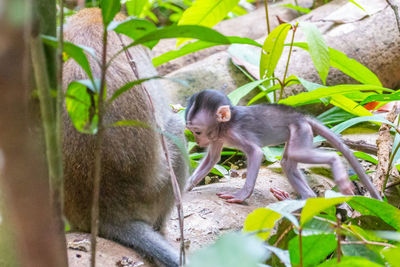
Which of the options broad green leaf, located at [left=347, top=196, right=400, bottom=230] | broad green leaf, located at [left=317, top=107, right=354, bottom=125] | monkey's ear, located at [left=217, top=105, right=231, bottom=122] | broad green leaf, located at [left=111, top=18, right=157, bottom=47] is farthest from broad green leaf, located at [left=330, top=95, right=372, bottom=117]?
broad green leaf, located at [left=111, top=18, right=157, bottom=47]

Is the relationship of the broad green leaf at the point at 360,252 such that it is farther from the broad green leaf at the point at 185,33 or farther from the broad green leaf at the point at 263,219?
the broad green leaf at the point at 185,33

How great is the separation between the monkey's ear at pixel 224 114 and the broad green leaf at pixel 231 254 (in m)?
2.28

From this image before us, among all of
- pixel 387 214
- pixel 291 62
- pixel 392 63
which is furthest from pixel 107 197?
pixel 392 63

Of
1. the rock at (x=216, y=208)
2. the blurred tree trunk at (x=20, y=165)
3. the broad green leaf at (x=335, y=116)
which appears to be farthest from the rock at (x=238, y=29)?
the blurred tree trunk at (x=20, y=165)

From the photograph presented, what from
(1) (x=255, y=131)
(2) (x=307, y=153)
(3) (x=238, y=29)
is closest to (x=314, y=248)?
(2) (x=307, y=153)

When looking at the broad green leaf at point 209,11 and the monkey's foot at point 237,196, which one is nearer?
the monkey's foot at point 237,196

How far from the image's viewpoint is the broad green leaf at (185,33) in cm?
151

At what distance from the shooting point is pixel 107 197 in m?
2.66

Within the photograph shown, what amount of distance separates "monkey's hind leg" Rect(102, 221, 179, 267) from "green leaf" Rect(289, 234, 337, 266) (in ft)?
2.40

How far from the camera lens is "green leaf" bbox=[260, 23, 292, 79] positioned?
3.66 meters

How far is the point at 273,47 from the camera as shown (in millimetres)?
3684

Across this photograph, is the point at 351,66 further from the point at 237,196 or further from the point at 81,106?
the point at 81,106

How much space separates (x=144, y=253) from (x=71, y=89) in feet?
3.97

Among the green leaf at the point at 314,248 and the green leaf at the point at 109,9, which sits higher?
the green leaf at the point at 109,9
